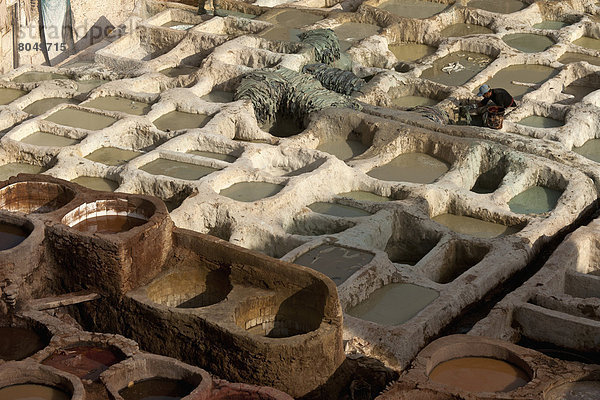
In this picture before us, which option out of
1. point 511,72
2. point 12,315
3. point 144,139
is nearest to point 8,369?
→ point 12,315

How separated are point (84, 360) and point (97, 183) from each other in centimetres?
559

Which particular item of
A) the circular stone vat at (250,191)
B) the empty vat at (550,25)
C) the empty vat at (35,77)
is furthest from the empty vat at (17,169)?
the empty vat at (550,25)

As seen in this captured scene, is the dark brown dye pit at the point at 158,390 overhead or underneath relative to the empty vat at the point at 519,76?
overhead

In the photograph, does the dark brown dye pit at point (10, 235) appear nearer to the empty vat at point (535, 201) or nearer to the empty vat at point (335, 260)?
the empty vat at point (335, 260)

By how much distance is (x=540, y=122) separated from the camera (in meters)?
18.3

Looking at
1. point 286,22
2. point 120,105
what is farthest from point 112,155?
point 286,22

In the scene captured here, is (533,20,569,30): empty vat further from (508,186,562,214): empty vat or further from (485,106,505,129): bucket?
(508,186,562,214): empty vat

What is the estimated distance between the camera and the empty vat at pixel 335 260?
43.5 ft

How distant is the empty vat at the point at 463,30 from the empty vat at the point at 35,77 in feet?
26.5

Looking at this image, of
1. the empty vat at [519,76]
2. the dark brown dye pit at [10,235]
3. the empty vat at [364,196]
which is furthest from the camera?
the empty vat at [519,76]

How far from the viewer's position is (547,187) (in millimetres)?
16297

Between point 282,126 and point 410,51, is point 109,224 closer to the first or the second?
point 282,126

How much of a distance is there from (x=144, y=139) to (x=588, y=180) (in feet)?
23.2

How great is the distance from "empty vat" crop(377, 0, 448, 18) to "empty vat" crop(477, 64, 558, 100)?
3.01m
